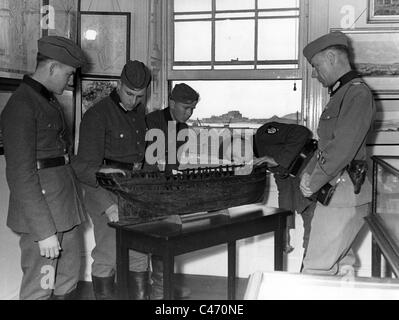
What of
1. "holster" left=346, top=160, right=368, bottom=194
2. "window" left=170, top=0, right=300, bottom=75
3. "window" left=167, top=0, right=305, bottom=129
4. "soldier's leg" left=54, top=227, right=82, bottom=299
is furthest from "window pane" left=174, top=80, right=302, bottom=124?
"soldier's leg" left=54, top=227, right=82, bottom=299

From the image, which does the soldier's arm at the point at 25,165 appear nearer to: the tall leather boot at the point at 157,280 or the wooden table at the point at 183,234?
the wooden table at the point at 183,234

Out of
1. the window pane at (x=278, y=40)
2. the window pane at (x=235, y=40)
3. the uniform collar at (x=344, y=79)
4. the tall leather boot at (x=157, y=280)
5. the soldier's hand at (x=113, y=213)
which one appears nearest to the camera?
the uniform collar at (x=344, y=79)

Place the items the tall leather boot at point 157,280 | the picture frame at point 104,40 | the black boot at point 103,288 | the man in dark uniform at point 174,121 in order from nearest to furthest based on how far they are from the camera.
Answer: the black boot at point 103,288 → the tall leather boot at point 157,280 → the man in dark uniform at point 174,121 → the picture frame at point 104,40

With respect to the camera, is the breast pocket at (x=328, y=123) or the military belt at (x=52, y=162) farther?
the breast pocket at (x=328, y=123)

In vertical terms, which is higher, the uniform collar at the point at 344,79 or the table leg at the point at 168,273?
the uniform collar at the point at 344,79

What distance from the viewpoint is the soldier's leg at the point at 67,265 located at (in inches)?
106

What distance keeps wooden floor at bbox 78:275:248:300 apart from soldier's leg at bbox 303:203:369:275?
1.01 meters

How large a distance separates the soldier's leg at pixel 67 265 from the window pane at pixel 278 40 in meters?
2.29

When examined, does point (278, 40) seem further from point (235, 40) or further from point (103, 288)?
point (103, 288)

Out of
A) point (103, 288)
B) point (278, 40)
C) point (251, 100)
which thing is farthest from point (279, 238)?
point (278, 40)

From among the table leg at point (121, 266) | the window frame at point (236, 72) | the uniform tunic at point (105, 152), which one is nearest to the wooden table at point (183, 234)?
the table leg at point (121, 266)

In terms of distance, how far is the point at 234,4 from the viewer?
424 cm

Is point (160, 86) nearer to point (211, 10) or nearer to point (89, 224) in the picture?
point (211, 10)

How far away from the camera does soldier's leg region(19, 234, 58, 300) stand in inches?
97.3
